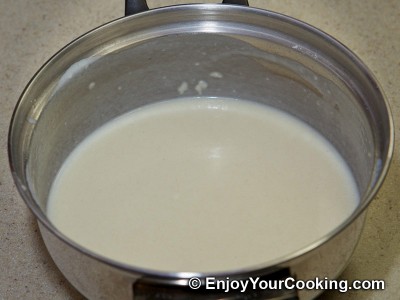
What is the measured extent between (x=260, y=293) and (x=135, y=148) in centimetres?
48

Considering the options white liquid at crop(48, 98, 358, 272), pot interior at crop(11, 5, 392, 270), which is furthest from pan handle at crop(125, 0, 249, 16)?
white liquid at crop(48, 98, 358, 272)

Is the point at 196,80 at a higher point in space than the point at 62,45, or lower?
higher

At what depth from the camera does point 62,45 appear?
1.48 meters

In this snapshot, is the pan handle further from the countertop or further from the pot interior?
the countertop

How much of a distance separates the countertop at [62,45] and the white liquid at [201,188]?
0.28 ft

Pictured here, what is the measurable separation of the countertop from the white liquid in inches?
3.4

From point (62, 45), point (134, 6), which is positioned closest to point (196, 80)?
point (134, 6)

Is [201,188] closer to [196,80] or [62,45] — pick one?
[196,80]

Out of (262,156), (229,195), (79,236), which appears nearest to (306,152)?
(262,156)

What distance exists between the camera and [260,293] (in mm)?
816

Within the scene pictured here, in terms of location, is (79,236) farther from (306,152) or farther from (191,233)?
(306,152)

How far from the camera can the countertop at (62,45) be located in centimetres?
110

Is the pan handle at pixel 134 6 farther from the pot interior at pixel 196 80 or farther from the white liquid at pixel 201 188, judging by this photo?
the white liquid at pixel 201 188

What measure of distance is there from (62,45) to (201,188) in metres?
0.54
